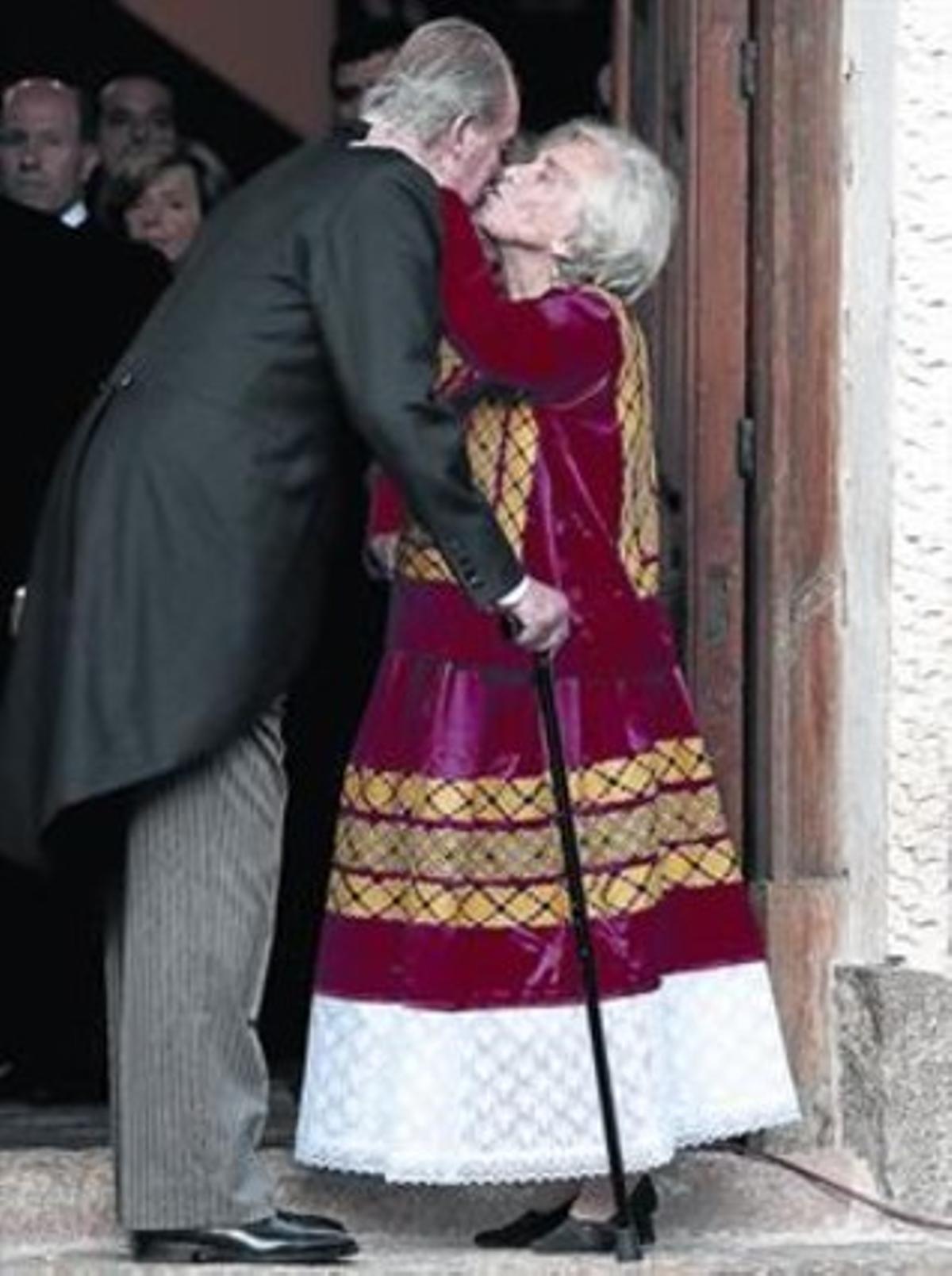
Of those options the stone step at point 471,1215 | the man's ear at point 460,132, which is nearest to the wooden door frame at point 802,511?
the stone step at point 471,1215

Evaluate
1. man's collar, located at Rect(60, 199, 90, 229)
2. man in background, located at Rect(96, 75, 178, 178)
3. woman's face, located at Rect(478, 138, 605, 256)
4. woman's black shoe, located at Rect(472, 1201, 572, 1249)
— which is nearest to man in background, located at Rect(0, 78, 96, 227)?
man's collar, located at Rect(60, 199, 90, 229)

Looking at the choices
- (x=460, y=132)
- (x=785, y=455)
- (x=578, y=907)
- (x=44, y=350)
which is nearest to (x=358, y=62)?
(x=44, y=350)

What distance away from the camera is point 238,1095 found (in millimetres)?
7746

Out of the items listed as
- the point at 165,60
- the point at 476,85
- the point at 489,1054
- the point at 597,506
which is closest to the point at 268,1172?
the point at 489,1054

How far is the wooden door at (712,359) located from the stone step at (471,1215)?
61 cm

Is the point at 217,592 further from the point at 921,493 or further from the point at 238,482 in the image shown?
the point at 921,493

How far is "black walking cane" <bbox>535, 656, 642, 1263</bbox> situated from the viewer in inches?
306

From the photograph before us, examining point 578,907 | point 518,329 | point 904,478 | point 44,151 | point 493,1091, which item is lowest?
point 493,1091

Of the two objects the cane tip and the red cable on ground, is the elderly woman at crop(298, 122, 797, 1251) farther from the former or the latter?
the red cable on ground

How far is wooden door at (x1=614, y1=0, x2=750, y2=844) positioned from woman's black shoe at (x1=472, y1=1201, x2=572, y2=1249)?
846 mm

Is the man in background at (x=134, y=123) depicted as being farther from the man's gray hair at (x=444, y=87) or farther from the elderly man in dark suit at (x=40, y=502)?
the man's gray hair at (x=444, y=87)

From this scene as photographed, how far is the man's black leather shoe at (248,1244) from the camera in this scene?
777 cm

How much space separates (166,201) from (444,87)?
6.81 ft

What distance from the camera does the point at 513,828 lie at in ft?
26.0
